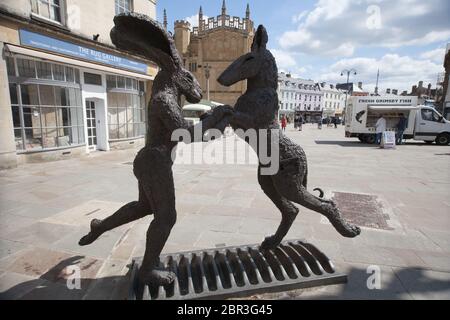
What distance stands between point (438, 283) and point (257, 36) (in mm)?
2816

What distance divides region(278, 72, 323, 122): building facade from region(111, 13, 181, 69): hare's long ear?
195ft

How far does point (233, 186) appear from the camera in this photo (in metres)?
6.10

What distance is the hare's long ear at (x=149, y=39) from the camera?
82.7 inches

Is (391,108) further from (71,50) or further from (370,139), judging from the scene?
(71,50)

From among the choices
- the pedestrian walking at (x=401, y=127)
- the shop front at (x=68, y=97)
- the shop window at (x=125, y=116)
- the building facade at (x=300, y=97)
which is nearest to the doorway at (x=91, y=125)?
the shop front at (x=68, y=97)

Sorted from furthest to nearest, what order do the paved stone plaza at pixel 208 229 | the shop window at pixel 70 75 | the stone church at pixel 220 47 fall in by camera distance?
the stone church at pixel 220 47
the shop window at pixel 70 75
the paved stone plaza at pixel 208 229

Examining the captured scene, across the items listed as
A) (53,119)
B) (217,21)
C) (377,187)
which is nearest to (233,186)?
(377,187)

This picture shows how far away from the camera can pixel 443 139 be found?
50.8 feet

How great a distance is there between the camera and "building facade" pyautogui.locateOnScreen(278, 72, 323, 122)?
2457 inches

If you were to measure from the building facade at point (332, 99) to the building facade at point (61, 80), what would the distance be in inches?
2539

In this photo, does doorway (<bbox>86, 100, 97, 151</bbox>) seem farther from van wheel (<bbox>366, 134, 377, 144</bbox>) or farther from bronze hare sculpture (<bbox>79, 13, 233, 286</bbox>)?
van wheel (<bbox>366, 134, 377, 144</bbox>)

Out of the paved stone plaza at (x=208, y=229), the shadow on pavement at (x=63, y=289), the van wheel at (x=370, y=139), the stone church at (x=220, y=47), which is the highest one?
the stone church at (x=220, y=47)

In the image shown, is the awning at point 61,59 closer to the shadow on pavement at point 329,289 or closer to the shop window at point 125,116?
the shop window at point 125,116
